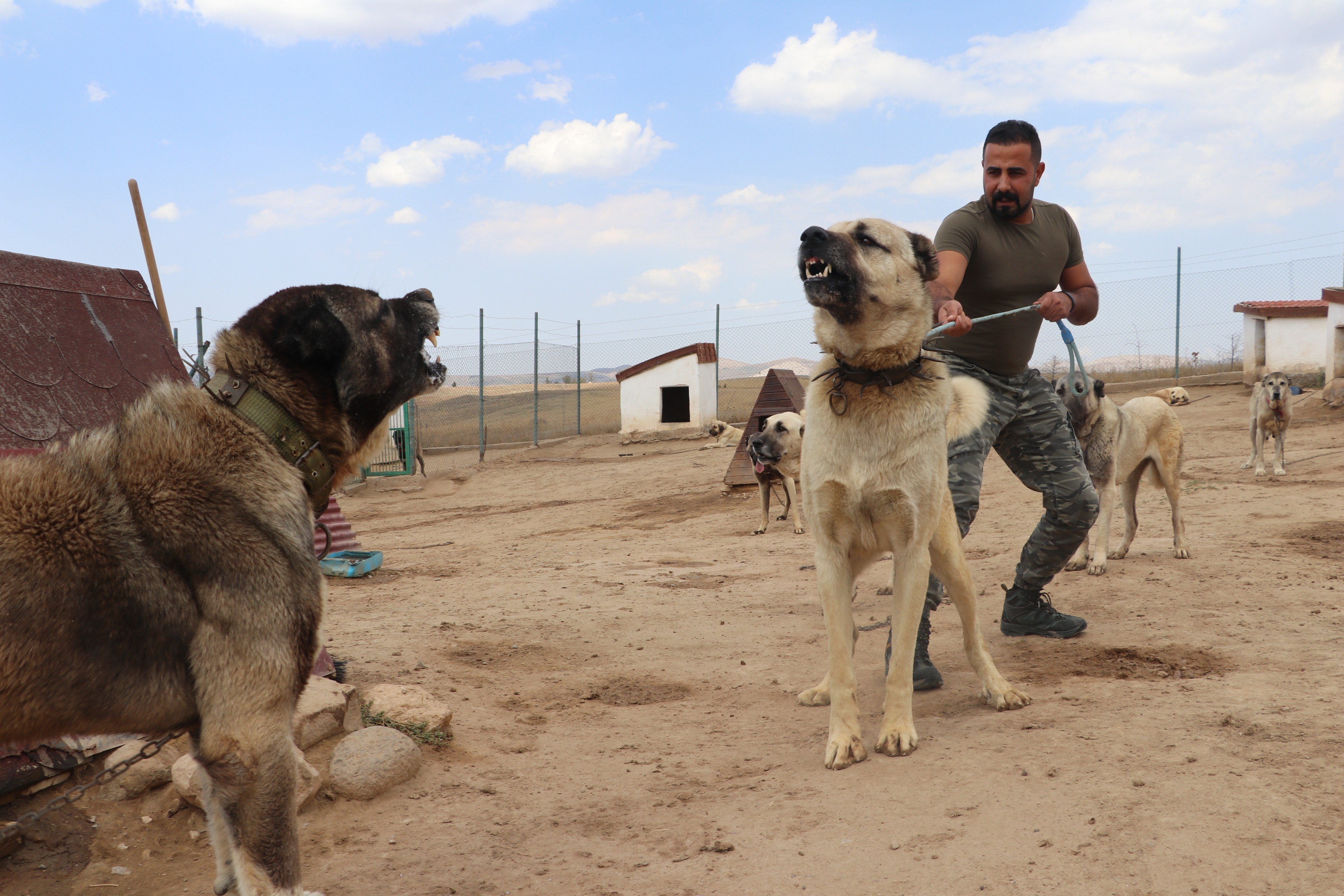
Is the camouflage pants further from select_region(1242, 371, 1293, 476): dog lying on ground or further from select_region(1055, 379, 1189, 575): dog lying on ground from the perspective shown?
select_region(1242, 371, 1293, 476): dog lying on ground

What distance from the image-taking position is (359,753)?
320 cm

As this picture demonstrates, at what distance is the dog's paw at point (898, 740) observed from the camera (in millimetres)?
3102

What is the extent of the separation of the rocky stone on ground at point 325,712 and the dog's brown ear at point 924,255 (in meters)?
2.85

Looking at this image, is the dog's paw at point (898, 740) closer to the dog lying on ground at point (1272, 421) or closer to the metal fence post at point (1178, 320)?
the dog lying on ground at point (1272, 421)

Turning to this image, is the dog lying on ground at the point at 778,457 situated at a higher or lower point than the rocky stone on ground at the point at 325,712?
higher

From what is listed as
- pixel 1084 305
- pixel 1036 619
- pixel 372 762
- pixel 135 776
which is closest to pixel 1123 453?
pixel 1036 619

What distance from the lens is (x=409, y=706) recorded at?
362 centimetres

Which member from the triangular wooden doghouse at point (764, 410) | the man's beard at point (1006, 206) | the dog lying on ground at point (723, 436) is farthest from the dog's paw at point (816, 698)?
the dog lying on ground at point (723, 436)

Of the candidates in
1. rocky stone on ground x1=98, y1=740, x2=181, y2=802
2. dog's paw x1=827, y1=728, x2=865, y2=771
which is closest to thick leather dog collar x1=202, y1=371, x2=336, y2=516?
rocky stone on ground x1=98, y1=740, x2=181, y2=802

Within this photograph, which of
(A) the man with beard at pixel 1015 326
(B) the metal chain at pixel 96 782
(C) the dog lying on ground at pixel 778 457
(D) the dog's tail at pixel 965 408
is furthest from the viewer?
(C) the dog lying on ground at pixel 778 457

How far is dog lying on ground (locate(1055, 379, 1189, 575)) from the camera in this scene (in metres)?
6.73

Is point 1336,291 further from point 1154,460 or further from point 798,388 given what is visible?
point 1154,460

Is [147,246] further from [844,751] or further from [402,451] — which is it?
[402,451]

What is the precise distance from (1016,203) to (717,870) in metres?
3.09
